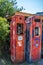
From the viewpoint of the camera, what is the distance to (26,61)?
20.0 feet

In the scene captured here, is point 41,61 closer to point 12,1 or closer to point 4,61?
point 4,61

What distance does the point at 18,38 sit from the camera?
5.93m

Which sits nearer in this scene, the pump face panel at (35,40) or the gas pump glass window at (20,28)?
the pump face panel at (35,40)

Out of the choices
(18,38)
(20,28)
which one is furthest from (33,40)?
(20,28)

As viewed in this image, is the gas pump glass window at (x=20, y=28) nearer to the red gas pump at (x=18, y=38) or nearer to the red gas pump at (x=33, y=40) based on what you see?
the red gas pump at (x=18, y=38)

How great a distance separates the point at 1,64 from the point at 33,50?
5.05 ft

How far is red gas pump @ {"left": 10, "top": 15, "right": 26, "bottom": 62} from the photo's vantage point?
5.89m

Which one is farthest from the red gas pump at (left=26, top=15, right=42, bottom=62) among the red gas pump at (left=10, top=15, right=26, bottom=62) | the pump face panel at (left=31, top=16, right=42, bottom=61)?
the red gas pump at (left=10, top=15, right=26, bottom=62)

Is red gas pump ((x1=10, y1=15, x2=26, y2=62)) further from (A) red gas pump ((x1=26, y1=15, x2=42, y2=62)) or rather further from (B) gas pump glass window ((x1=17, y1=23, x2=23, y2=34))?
(A) red gas pump ((x1=26, y1=15, x2=42, y2=62))

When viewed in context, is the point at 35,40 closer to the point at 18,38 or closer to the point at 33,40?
the point at 33,40

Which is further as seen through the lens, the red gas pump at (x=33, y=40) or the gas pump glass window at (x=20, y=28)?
the gas pump glass window at (x=20, y=28)

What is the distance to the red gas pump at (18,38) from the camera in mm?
5891

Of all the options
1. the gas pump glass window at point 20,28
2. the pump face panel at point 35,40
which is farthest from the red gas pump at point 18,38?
the pump face panel at point 35,40

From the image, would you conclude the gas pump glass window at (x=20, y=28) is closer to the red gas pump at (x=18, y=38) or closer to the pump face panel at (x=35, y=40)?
the red gas pump at (x=18, y=38)
